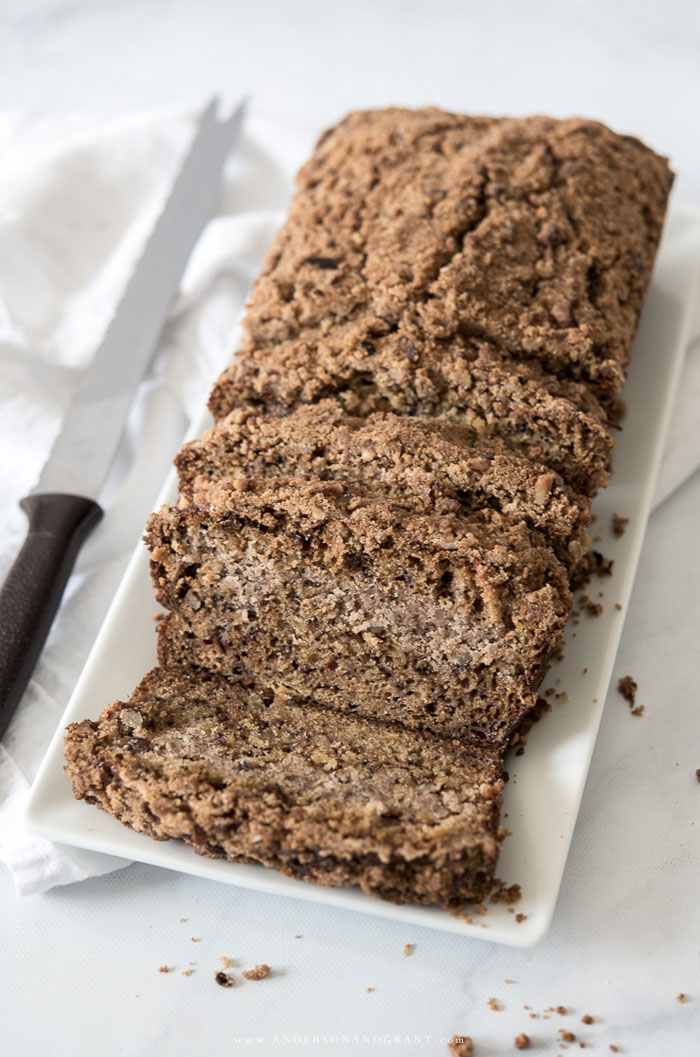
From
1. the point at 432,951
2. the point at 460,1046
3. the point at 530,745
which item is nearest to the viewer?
the point at 460,1046

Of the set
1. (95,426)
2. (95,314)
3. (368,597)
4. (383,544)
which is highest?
(95,314)

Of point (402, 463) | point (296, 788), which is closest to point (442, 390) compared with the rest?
point (402, 463)

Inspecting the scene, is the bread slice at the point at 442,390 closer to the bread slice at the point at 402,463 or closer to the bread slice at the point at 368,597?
the bread slice at the point at 402,463

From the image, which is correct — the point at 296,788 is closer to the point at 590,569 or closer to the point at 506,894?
the point at 506,894

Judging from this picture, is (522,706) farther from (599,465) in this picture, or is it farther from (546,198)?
(546,198)

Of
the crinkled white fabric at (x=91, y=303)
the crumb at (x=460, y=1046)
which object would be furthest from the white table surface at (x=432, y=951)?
the crinkled white fabric at (x=91, y=303)

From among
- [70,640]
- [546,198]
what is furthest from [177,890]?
[546,198]

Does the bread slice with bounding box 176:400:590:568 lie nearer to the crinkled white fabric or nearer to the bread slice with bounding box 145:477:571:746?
the bread slice with bounding box 145:477:571:746
